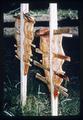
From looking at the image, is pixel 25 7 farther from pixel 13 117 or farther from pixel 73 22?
pixel 13 117

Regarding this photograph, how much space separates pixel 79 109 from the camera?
34.3 ft

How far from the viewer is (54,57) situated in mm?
10430

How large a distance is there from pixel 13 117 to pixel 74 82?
3.56 ft

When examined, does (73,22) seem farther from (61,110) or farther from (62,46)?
(61,110)

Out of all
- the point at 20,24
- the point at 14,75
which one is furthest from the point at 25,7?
the point at 14,75

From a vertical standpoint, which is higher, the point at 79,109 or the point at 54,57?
the point at 54,57

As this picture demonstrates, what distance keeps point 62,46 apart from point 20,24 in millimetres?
732

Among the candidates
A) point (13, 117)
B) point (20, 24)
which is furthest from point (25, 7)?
point (13, 117)

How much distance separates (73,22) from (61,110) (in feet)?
4.48

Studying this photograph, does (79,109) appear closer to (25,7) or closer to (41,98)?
(41,98)

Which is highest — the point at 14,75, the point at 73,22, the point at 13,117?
the point at 73,22

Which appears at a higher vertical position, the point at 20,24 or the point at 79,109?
the point at 20,24

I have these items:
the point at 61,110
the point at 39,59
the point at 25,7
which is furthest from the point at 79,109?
the point at 25,7

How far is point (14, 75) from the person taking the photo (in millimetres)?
10414
